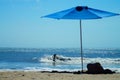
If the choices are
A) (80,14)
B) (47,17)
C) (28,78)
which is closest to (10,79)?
(28,78)

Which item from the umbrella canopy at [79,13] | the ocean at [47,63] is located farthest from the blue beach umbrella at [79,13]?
the ocean at [47,63]

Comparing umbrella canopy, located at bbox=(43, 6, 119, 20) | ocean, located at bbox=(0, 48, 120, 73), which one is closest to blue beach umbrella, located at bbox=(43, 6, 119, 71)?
umbrella canopy, located at bbox=(43, 6, 119, 20)

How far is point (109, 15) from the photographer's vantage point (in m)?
10.6

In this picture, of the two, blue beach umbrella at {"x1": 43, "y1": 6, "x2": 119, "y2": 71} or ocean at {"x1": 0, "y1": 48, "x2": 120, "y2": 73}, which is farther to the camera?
ocean at {"x1": 0, "y1": 48, "x2": 120, "y2": 73}

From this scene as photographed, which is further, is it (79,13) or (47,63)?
(47,63)

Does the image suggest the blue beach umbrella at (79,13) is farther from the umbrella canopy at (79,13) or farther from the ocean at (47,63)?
the ocean at (47,63)

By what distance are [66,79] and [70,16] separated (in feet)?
9.90

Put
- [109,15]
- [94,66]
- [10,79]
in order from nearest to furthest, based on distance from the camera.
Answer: [10,79] < [109,15] < [94,66]

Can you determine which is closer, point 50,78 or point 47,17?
point 50,78

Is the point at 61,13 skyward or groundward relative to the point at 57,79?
skyward

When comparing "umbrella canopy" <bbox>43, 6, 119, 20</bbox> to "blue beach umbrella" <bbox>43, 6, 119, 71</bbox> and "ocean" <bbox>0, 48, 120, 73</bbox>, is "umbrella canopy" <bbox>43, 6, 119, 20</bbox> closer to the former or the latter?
"blue beach umbrella" <bbox>43, 6, 119, 71</bbox>

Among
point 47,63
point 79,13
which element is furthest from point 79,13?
point 47,63

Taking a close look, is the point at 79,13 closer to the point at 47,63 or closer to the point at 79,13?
the point at 79,13

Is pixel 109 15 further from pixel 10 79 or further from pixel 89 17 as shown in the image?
pixel 10 79
